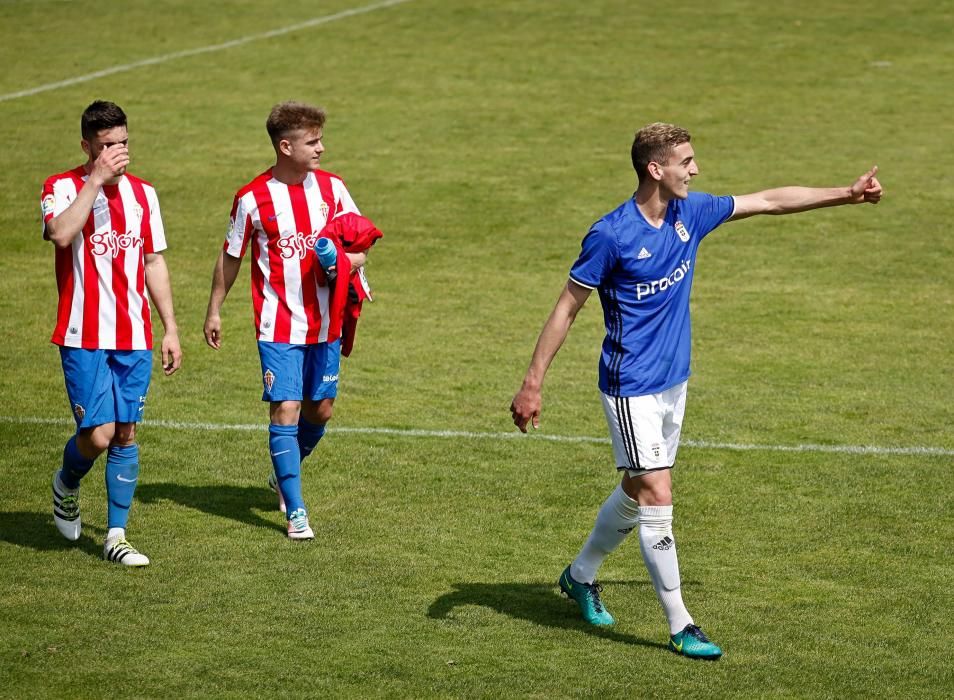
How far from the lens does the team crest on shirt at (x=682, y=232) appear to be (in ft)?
22.7

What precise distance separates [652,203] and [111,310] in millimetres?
2854

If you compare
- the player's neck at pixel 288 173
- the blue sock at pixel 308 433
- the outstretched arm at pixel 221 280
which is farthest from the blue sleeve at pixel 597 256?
the blue sock at pixel 308 433

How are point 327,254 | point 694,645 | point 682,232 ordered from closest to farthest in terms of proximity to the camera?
point 694,645
point 682,232
point 327,254

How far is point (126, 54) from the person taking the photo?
24719 millimetres

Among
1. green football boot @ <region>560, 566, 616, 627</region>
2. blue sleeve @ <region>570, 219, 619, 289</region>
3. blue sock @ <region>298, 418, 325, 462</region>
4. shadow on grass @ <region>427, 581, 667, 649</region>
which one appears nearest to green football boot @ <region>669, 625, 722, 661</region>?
shadow on grass @ <region>427, 581, 667, 649</region>

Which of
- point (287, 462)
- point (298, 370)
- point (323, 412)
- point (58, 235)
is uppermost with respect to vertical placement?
point (58, 235)

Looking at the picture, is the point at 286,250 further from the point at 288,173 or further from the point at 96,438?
the point at 96,438

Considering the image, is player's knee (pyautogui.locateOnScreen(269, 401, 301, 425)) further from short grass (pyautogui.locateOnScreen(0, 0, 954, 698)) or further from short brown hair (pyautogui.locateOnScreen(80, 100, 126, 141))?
short brown hair (pyautogui.locateOnScreen(80, 100, 126, 141))

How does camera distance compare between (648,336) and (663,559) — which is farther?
(648,336)

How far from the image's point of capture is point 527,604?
746 cm

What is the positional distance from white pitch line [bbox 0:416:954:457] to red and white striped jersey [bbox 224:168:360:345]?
2.19 m

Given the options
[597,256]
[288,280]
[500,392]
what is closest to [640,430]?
[597,256]

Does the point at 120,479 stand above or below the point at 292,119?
below

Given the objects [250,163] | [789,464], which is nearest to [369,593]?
[789,464]
